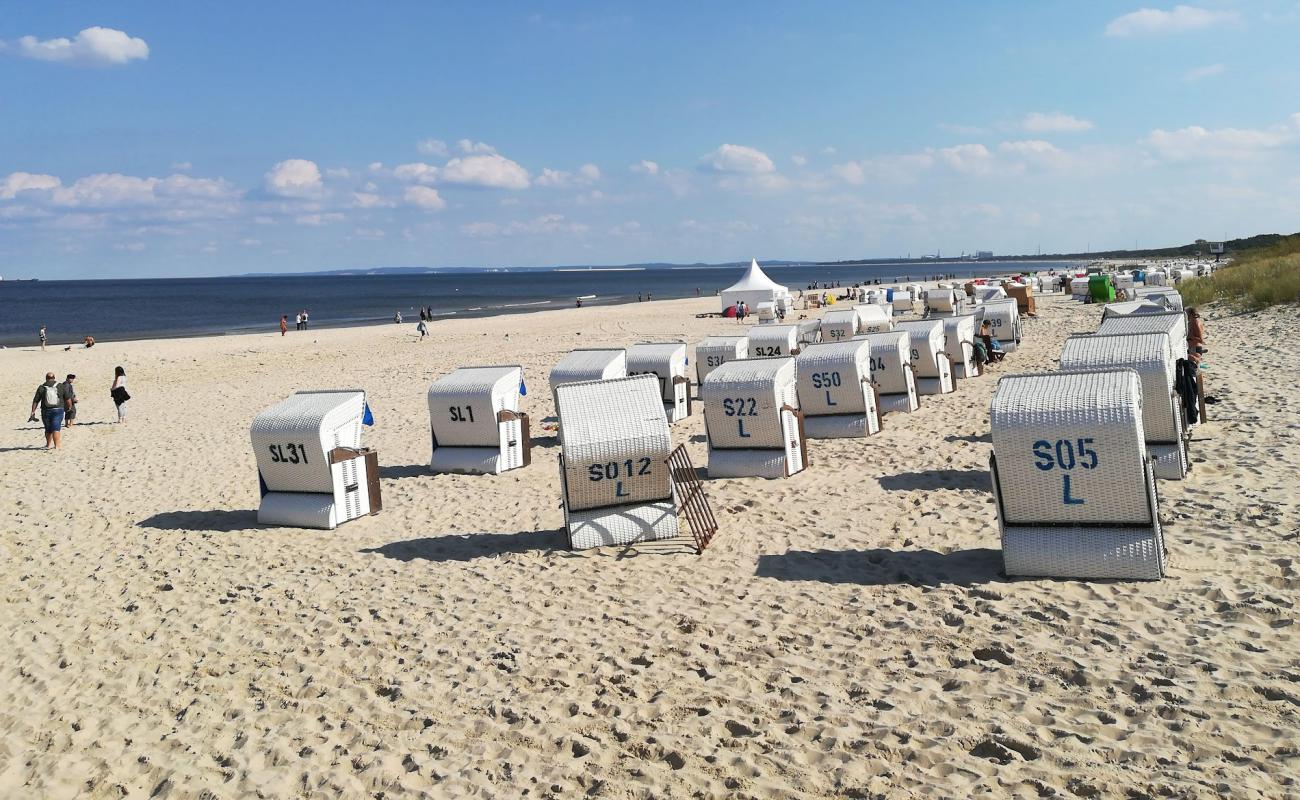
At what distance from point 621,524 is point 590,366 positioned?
5.22m

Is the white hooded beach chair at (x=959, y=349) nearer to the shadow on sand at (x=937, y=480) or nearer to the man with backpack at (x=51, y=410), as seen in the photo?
the shadow on sand at (x=937, y=480)

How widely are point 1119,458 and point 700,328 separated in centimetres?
3567

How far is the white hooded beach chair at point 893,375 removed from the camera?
1520cm

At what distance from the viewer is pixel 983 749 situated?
15.4 feet

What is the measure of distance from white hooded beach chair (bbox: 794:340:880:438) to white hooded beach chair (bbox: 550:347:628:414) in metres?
2.75

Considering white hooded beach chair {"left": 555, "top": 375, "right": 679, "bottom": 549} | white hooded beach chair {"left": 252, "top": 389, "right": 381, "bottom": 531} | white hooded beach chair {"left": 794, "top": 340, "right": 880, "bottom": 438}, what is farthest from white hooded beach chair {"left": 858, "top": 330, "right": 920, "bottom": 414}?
white hooded beach chair {"left": 252, "top": 389, "right": 381, "bottom": 531}

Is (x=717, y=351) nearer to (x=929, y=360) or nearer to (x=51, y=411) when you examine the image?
(x=929, y=360)

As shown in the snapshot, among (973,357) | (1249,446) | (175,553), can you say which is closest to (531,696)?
(175,553)

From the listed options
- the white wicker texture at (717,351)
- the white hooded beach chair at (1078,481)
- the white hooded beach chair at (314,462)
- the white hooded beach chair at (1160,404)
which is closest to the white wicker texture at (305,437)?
the white hooded beach chair at (314,462)

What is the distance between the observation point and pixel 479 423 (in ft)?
41.5

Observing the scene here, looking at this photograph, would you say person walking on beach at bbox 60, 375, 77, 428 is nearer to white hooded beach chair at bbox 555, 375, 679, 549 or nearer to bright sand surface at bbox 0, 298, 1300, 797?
bright sand surface at bbox 0, 298, 1300, 797

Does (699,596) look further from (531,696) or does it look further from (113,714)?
(113,714)

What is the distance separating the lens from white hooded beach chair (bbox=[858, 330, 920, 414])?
15.2 m

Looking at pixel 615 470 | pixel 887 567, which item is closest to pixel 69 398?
pixel 615 470
